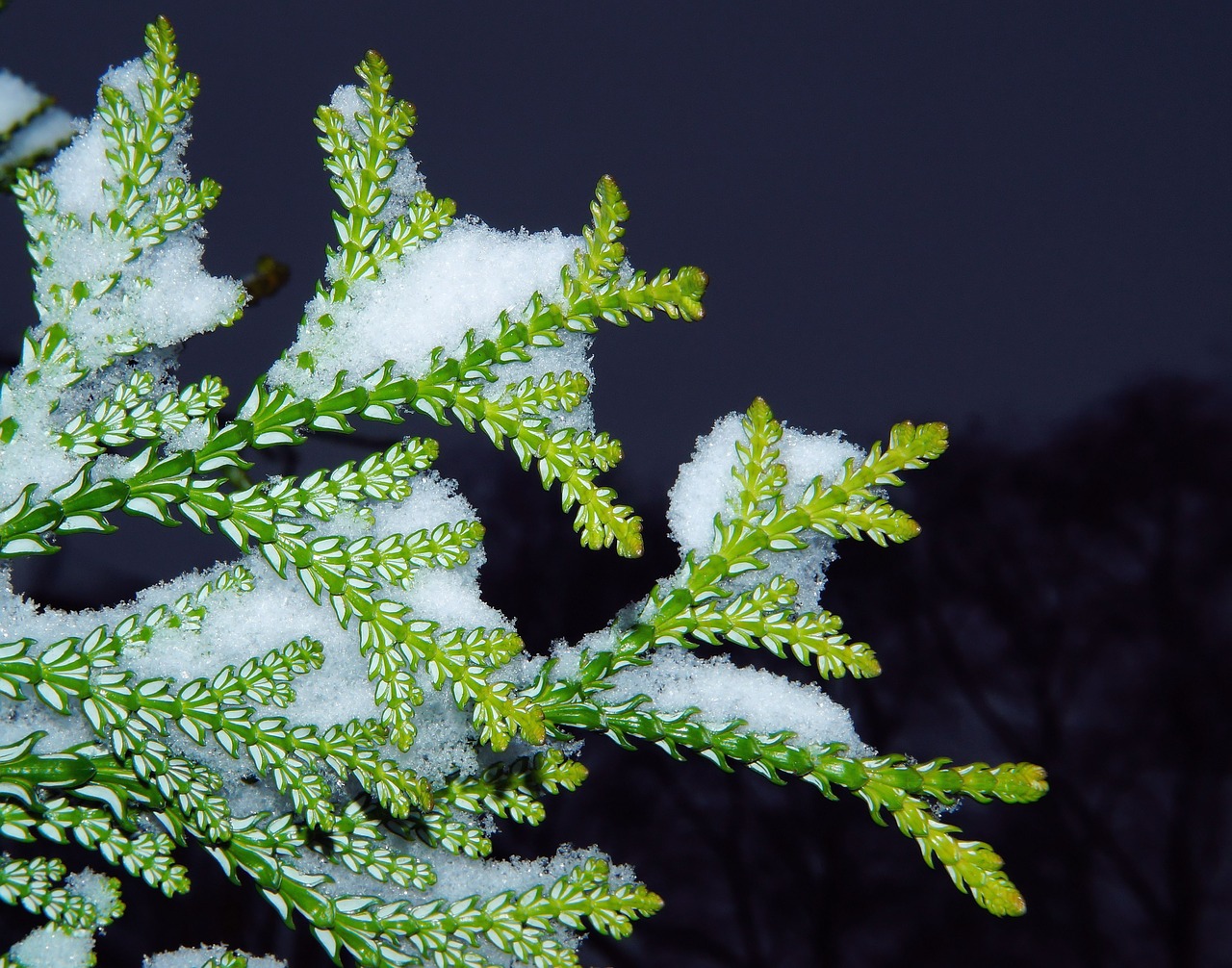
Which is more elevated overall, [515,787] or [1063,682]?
[1063,682]

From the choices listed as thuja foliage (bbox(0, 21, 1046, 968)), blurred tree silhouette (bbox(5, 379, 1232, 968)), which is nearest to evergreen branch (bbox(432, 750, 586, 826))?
thuja foliage (bbox(0, 21, 1046, 968))

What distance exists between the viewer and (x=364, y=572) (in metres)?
0.98

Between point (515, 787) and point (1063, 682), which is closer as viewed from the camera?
point (515, 787)

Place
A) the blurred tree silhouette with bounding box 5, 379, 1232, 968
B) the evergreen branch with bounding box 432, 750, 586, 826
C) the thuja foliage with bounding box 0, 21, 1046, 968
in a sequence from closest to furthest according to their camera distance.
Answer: the thuja foliage with bounding box 0, 21, 1046, 968
the evergreen branch with bounding box 432, 750, 586, 826
the blurred tree silhouette with bounding box 5, 379, 1232, 968

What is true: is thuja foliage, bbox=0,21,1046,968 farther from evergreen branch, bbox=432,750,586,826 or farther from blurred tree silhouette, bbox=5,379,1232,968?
blurred tree silhouette, bbox=5,379,1232,968

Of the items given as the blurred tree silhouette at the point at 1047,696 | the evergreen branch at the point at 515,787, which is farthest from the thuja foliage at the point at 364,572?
the blurred tree silhouette at the point at 1047,696

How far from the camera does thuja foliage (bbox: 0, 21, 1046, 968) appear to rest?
941 millimetres

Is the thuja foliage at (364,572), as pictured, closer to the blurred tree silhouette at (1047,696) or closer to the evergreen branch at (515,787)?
the evergreen branch at (515,787)

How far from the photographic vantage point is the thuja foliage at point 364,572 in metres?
0.94

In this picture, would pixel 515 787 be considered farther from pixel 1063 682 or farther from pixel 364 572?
pixel 1063 682

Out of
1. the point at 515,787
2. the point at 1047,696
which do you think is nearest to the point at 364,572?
the point at 515,787

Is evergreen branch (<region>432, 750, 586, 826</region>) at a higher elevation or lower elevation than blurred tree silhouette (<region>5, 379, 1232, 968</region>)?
lower

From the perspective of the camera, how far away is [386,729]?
996 millimetres

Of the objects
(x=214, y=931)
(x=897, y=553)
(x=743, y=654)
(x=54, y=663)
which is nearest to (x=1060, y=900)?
(x=897, y=553)
